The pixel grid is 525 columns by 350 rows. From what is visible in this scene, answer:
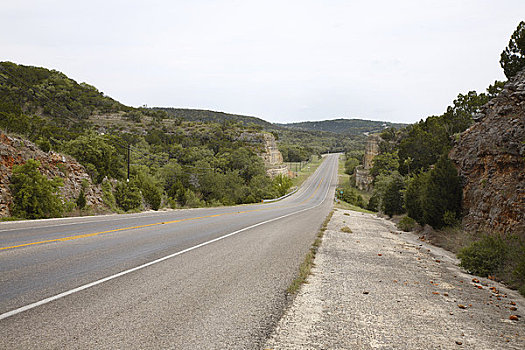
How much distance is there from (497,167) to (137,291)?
48.2ft

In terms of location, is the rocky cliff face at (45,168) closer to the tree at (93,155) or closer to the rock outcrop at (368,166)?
the tree at (93,155)

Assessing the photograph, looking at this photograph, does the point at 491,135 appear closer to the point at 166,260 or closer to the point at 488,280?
the point at 488,280

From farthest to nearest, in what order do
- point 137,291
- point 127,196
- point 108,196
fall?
point 127,196, point 108,196, point 137,291

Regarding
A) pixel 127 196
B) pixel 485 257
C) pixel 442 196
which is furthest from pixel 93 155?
pixel 485 257

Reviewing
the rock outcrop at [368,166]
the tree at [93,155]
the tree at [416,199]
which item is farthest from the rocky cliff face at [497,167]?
the rock outcrop at [368,166]

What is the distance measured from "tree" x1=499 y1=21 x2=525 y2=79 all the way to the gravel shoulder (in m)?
19.4

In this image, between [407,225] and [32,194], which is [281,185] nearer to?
[407,225]

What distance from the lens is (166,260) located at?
7.53 metres

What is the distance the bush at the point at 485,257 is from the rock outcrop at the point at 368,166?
233ft

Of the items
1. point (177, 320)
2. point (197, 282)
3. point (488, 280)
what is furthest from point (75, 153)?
point (488, 280)

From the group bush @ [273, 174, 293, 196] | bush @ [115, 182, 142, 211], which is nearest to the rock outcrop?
bush @ [273, 174, 293, 196]

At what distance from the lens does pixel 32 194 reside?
49.9ft

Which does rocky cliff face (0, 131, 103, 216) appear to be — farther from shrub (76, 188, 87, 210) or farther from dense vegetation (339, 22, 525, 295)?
dense vegetation (339, 22, 525, 295)

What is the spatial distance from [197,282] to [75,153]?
21027 mm
